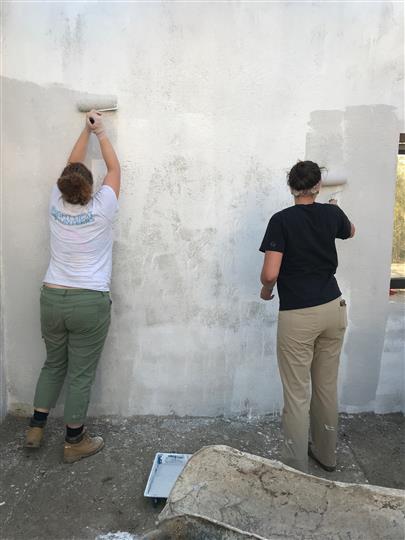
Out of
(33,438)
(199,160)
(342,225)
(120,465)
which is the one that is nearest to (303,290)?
(342,225)

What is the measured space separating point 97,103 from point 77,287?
3.90ft

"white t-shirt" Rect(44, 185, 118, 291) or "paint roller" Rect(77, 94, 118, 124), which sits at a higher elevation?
"paint roller" Rect(77, 94, 118, 124)

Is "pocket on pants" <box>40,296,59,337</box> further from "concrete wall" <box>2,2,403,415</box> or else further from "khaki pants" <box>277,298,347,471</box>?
"khaki pants" <box>277,298,347,471</box>

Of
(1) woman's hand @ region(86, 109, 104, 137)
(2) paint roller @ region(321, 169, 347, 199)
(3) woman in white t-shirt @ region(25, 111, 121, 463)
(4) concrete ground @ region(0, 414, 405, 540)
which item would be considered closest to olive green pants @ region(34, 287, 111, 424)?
(3) woman in white t-shirt @ region(25, 111, 121, 463)

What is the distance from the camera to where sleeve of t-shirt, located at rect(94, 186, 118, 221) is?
2.67m

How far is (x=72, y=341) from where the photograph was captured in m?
2.78

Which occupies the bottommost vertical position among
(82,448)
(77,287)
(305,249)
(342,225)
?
(82,448)

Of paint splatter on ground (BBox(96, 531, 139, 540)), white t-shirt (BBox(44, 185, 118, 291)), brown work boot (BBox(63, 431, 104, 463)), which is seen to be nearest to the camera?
paint splatter on ground (BBox(96, 531, 139, 540))

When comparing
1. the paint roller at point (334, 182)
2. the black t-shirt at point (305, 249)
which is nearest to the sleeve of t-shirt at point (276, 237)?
the black t-shirt at point (305, 249)

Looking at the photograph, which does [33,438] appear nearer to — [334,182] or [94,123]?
[94,123]

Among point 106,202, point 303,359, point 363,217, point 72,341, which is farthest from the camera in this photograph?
point 363,217

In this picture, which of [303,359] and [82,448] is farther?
[82,448]

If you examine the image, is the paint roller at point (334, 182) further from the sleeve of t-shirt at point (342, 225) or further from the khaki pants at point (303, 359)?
the khaki pants at point (303, 359)

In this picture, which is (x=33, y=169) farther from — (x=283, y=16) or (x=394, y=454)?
(x=394, y=454)
